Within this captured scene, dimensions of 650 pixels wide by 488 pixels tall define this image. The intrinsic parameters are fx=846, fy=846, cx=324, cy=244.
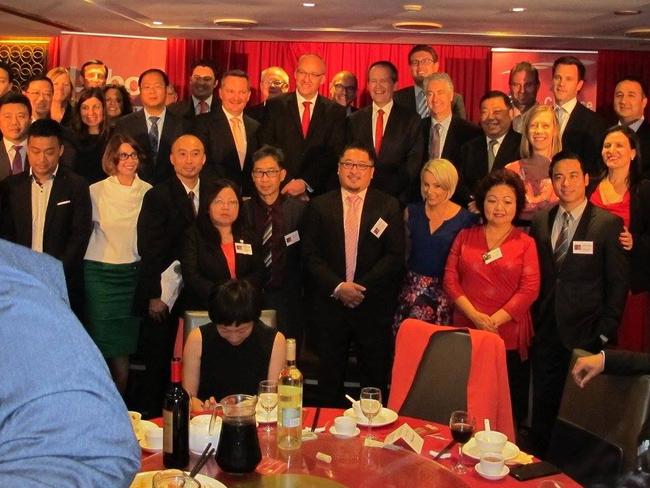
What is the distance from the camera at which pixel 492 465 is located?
2.19 metres

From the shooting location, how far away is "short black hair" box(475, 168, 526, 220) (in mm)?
4242

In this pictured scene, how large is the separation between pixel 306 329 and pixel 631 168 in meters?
1.98

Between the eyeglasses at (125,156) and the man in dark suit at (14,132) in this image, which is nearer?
the eyeglasses at (125,156)

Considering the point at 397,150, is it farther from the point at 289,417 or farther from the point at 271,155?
the point at 289,417

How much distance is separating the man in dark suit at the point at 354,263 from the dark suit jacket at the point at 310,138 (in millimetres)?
564

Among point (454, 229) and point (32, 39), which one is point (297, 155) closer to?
point (454, 229)

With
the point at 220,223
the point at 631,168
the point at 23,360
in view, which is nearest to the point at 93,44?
the point at 220,223

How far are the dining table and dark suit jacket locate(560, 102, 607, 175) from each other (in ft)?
10.5

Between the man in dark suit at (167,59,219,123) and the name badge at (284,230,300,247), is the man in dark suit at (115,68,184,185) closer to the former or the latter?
the man in dark suit at (167,59,219,123)

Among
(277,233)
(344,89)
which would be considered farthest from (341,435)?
(344,89)

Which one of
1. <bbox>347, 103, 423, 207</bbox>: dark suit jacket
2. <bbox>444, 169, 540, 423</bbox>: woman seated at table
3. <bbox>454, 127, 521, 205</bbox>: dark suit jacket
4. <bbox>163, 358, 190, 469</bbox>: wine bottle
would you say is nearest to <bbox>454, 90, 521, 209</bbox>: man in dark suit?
<bbox>454, 127, 521, 205</bbox>: dark suit jacket

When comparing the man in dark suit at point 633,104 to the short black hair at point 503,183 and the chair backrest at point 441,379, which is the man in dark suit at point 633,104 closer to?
the short black hair at point 503,183

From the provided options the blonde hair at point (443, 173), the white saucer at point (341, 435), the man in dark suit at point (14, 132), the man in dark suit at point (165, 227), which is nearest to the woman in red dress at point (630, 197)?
the blonde hair at point (443, 173)

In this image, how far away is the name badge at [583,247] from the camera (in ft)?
13.5
